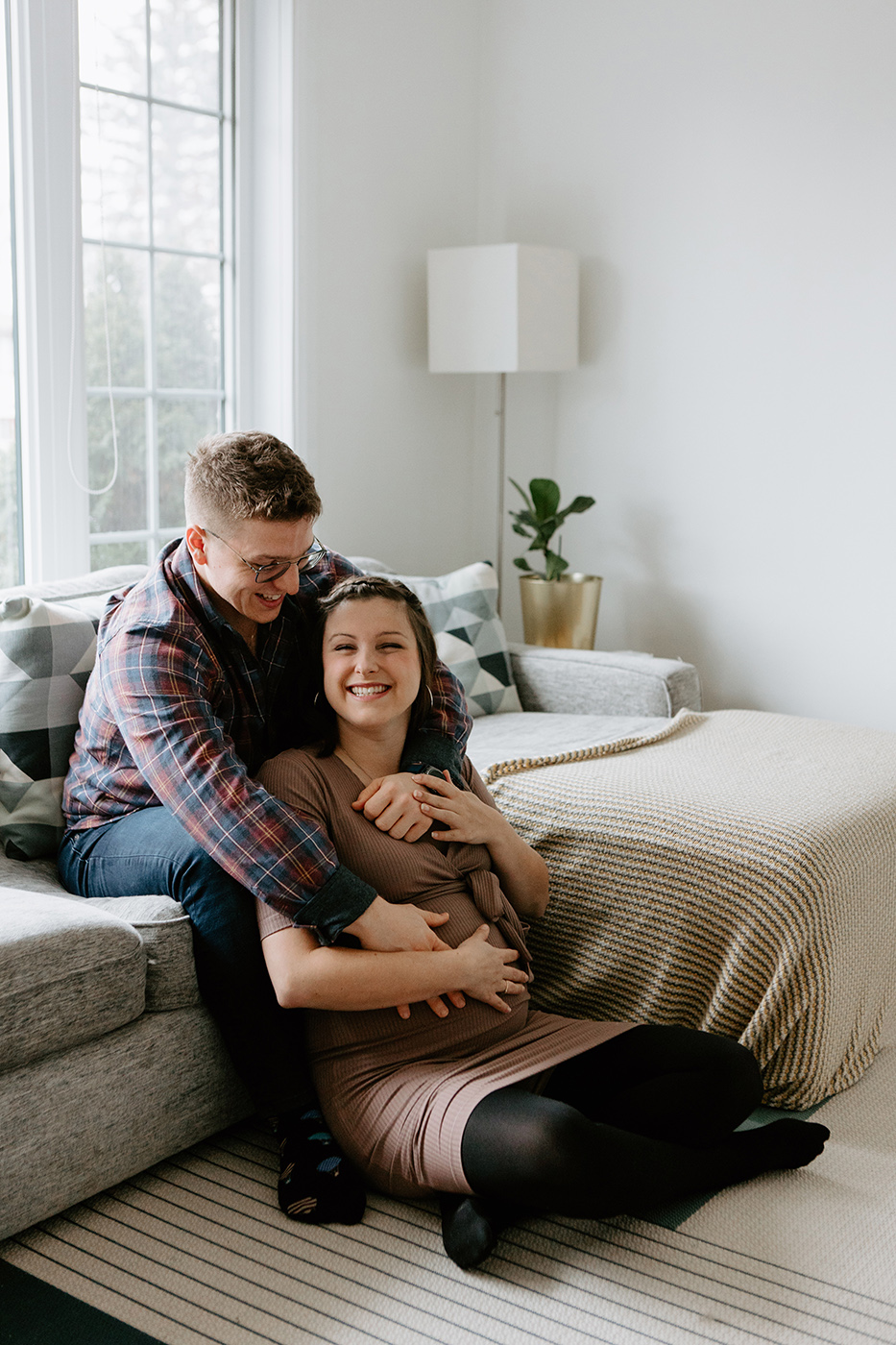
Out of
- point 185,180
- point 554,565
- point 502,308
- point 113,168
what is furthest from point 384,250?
point 554,565

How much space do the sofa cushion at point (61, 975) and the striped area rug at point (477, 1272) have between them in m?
0.27

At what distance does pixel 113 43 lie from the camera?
276cm

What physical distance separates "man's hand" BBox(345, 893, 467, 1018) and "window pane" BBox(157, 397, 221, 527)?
1.69 m

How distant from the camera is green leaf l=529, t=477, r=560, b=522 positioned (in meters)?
3.43

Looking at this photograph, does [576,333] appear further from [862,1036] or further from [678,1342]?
[678,1342]

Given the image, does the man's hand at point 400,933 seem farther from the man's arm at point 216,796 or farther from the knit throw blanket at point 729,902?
the knit throw blanket at point 729,902

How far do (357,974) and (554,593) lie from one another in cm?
196

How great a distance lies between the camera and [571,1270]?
1.50m

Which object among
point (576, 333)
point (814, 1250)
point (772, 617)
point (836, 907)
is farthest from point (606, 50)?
point (814, 1250)

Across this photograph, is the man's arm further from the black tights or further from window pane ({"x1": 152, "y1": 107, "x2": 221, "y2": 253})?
window pane ({"x1": 152, "y1": 107, "x2": 221, "y2": 253})

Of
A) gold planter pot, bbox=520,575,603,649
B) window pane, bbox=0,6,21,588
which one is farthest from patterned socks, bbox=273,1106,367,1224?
gold planter pot, bbox=520,575,603,649

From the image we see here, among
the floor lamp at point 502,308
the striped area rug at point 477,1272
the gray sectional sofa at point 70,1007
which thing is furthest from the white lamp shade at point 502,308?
the striped area rug at point 477,1272

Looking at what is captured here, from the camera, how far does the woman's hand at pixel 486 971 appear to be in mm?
1617

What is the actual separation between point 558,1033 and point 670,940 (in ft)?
1.10
